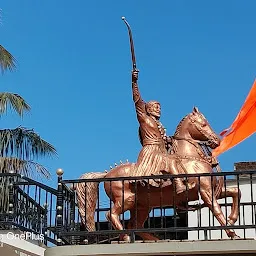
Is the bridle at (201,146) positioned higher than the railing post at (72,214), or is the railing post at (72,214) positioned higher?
the bridle at (201,146)

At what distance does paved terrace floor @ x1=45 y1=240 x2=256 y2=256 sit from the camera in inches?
329

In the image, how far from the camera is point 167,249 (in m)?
8.45

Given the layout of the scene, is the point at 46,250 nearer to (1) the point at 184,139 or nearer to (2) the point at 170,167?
A: (2) the point at 170,167

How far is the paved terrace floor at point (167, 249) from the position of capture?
27.4ft

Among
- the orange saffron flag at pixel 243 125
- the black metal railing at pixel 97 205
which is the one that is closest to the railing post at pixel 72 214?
the black metal railing at pixel 97 205

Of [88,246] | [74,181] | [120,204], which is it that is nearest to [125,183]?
[120,204]

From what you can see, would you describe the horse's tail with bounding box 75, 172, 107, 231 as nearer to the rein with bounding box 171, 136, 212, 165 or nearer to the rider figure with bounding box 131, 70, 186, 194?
the rider figure with bounding box 131, 70, 186, 194

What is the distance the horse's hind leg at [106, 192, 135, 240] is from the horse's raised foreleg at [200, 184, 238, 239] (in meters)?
1.02

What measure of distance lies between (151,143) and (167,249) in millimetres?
2268

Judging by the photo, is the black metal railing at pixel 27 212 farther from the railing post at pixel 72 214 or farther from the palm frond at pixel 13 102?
the palm frond at pixel 13 102

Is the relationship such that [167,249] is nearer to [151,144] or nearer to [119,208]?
[119,208]

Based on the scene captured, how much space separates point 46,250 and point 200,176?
7.07 feet

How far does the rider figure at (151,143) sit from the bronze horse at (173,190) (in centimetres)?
14

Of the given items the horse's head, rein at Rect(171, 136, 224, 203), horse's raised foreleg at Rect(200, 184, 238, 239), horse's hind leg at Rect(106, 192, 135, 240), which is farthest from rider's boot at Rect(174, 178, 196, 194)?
the horse's head
